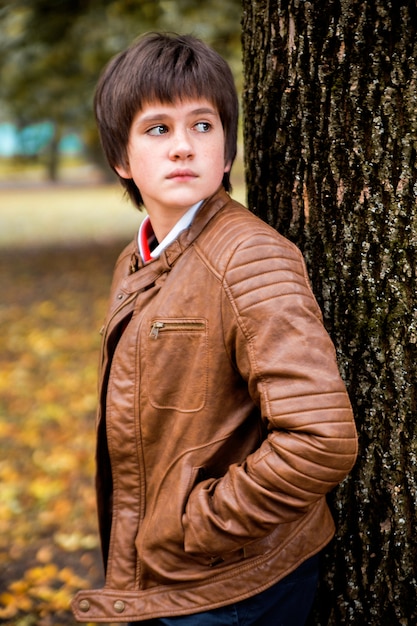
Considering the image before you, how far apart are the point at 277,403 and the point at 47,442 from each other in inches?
152

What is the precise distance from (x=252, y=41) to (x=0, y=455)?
357 cm

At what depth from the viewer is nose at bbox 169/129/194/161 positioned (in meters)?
1.76

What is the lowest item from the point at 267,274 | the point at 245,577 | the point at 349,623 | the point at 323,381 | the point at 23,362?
the point at 23,362

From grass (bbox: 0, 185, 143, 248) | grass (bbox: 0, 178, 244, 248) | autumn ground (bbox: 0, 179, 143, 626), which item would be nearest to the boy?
autumn ground (bbox: 0, 179, 143, 626)

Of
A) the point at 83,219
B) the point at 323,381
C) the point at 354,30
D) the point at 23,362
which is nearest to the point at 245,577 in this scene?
the point at 323,381

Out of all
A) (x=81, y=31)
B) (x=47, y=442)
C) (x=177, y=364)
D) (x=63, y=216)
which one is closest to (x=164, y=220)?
(x=177, y=364)

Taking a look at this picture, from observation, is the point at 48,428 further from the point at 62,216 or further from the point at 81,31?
the point at 62,216

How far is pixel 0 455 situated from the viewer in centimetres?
493

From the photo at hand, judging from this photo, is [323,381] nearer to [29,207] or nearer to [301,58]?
[301,58]

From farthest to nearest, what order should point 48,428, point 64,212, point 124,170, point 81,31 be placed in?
point 64,212 → point 81,31 → point 48,428 → point 124,170

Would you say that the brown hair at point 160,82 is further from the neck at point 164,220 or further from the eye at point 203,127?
the neck at point 164,220

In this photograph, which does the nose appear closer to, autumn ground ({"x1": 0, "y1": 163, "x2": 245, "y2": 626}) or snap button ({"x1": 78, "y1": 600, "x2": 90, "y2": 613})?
autumn ground ({"x1": 0, "y1": 163, "x2": 245, "y2": 626})

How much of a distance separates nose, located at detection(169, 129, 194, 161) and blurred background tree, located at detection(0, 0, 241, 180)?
7564 millimetres

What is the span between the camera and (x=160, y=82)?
177 cm
